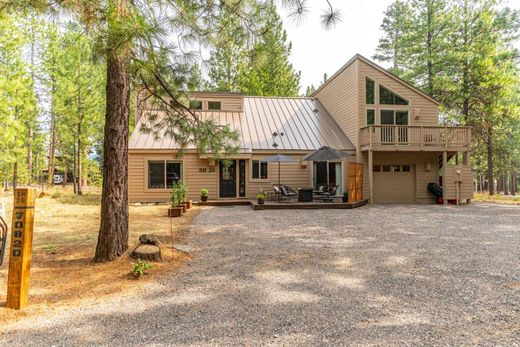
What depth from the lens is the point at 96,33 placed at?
12.2 feet

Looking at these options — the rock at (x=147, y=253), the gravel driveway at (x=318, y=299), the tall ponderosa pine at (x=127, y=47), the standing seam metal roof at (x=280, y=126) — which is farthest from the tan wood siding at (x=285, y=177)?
the rock at (x=147, y=253)

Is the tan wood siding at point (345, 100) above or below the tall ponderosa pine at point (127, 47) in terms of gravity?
above

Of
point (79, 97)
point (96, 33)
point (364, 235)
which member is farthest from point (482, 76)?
point (79, 97)

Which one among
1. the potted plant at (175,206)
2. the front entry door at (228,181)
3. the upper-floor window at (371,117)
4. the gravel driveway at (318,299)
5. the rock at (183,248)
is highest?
the upper-floor window at (371,117)

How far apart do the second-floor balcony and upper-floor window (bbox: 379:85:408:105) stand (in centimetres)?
179

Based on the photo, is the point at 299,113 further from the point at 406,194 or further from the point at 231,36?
the point at 231,36

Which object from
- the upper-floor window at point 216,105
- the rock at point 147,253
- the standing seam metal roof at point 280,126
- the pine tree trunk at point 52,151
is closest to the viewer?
the rock at point 147,253

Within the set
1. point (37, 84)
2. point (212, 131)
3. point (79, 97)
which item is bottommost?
point (212, 131)

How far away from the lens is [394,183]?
1373 centimetres

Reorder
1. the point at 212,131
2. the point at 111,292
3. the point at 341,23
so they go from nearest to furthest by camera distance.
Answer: the point at 111,292 → the point at 341,23 → the point at 212,131

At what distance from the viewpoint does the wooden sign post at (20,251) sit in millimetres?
3000

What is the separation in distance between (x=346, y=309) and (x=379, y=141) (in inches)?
414

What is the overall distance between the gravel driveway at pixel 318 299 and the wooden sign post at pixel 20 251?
15.5 inches

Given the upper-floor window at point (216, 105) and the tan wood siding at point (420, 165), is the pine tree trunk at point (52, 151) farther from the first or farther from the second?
the tan wood siding at point (420, 165)
